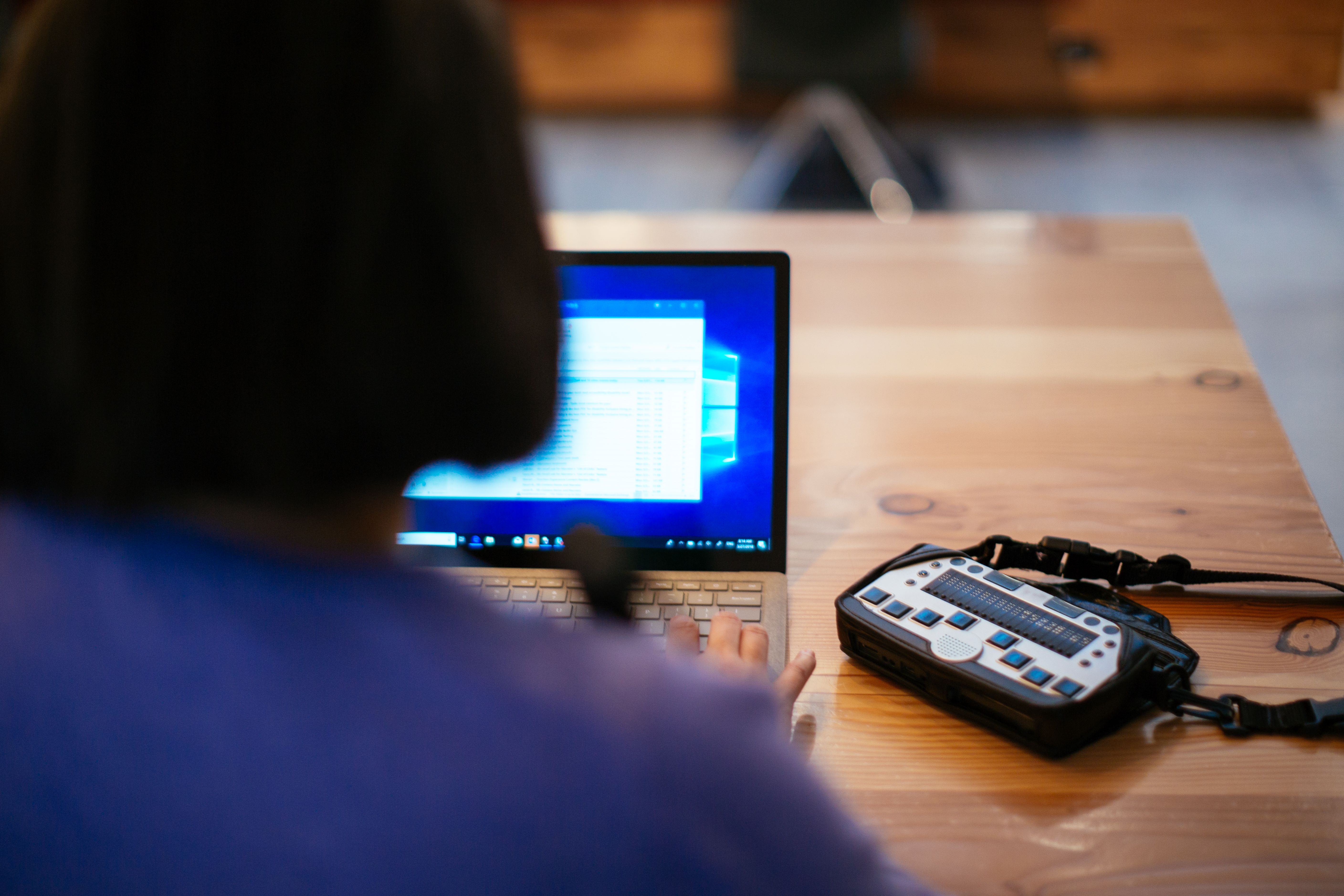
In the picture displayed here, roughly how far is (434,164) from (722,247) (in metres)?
1.03

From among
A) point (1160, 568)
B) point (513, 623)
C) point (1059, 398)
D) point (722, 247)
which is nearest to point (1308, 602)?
point (1160, 568)

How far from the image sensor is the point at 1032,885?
589 millimetres

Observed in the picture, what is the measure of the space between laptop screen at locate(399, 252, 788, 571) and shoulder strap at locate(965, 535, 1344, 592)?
0.57ft

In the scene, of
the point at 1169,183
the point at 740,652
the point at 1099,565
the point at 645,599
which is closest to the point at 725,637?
the point at 740,652

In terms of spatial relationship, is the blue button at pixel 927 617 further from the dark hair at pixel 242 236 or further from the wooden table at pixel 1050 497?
the dark hair at pixel 242 236

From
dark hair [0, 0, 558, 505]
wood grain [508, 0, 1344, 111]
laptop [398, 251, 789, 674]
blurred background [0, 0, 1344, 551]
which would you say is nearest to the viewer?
dark hair [0, 0, 558, 505]

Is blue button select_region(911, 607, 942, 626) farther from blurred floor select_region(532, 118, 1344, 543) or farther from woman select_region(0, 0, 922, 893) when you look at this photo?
blurred floor select_region(532, 118, 1344, 543)

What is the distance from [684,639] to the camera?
708 mm

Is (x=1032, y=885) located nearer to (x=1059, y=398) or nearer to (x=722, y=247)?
(x=1059, y=398)

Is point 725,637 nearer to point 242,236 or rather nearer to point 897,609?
point 897,609

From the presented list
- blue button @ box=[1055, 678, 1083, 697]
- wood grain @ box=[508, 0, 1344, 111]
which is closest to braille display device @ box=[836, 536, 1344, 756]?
blue button @ box=[1055, 678, 1083, 697]

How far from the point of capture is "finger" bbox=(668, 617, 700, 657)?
27.2 inches

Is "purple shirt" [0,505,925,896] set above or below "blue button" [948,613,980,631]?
above

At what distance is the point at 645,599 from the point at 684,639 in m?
0.10
